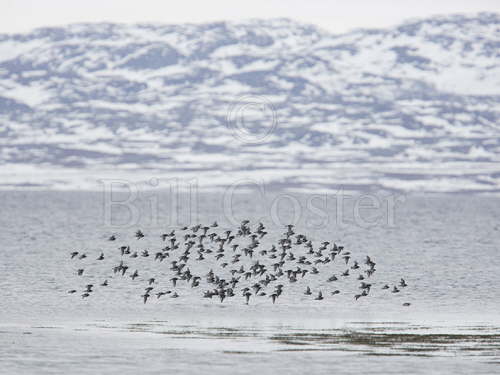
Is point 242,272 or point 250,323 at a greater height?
point 242,272

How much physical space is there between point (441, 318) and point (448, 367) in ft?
53.1

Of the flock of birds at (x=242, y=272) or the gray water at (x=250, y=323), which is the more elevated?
the flock of birds at (x=242, y=272)

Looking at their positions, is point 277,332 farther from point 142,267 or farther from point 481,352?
point 142,267

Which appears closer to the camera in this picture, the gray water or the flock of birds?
the gray water

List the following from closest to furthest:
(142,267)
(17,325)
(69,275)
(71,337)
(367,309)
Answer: (71,337)
(17,325)
(367,309)
(69,275)
(142,267)

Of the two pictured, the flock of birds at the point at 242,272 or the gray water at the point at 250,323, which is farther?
the flock of birds at the point at 242,272

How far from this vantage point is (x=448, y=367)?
45906 millimetres

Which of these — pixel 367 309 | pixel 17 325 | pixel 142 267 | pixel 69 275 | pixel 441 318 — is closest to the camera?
pixel 17 325

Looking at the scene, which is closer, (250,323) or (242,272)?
(250,323)

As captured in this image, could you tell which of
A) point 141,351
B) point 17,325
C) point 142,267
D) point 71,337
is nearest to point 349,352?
point 141,351

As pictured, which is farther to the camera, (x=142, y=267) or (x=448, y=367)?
(x=142, y=267)

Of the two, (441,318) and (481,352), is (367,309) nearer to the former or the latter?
(441,318)

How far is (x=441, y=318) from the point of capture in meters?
61.9

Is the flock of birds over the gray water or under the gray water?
over
